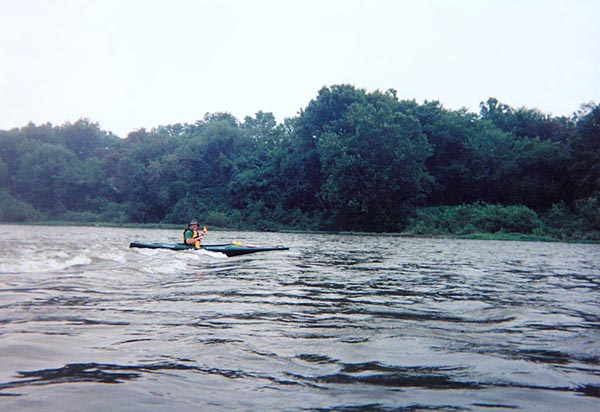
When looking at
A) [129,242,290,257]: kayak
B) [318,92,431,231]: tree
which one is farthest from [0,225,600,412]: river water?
[318,92,431,231]: tree

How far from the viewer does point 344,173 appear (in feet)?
116

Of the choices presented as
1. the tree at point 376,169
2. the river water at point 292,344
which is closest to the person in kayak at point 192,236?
the river water at point 292,344

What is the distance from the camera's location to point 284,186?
140 feet

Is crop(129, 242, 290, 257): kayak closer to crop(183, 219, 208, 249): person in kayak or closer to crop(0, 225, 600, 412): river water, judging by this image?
crop(183, 219, 208, 249): person in kayak

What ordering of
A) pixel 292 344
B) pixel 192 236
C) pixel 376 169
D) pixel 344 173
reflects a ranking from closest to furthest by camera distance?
pixel 292 344, pixel 192 236, pixel 376 169, pixel 344 173

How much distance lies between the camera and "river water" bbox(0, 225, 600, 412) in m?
3.05

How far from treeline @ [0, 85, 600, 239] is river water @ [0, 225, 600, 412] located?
87.6 ft

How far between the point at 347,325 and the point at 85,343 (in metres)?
2.40

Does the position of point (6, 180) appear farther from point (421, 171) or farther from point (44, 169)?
point (421, 171)

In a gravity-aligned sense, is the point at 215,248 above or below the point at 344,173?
below

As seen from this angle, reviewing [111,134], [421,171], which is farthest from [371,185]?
[111,134]

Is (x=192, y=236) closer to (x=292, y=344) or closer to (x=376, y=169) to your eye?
(x=292, y=344)

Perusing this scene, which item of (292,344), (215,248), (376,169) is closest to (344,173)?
(376,169)

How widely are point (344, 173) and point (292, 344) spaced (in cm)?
3142
